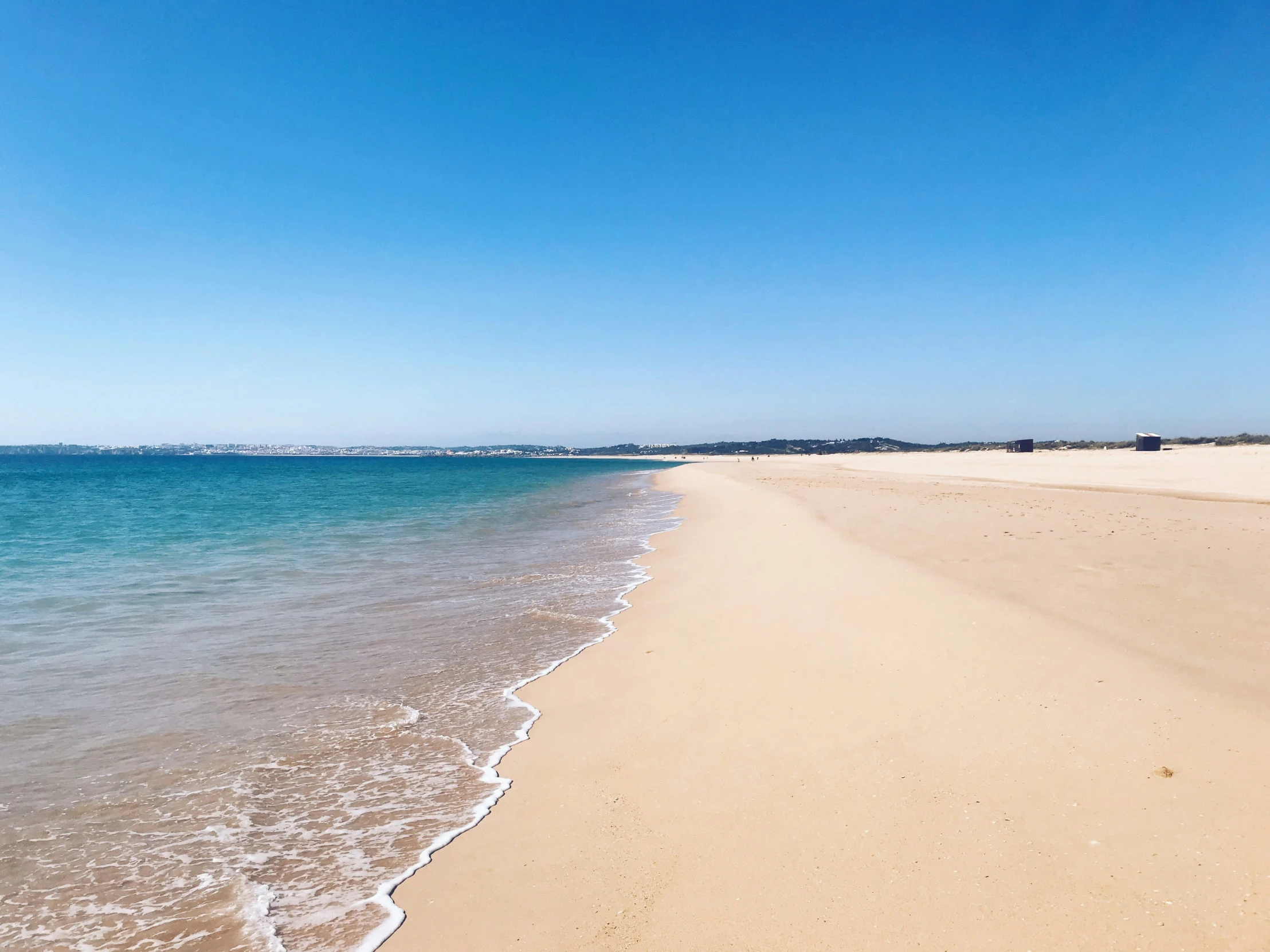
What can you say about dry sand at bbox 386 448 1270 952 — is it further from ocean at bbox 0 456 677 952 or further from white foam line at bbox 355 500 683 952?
ocean at bbox 0 456 677 952

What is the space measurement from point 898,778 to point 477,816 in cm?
309

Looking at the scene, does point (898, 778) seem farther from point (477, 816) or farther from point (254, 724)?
point (254, 724)

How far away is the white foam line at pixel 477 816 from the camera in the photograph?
142 inches

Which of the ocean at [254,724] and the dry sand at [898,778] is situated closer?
the dry sand at [898,778]

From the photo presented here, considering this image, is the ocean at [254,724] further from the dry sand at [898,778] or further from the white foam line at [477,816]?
the dry sand at [898,778]

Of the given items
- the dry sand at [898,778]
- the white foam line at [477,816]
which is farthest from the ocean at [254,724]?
the dry sand at [898,778]

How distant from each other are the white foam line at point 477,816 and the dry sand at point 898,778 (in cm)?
10

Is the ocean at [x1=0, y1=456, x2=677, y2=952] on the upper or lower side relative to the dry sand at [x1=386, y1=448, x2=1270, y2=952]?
lower

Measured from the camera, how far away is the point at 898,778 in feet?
14.9

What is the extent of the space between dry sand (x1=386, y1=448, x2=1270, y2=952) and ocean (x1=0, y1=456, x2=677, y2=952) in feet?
2.23

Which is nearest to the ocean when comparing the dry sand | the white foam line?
the white foam line

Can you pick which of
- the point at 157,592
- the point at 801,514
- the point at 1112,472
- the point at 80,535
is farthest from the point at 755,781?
the point at 1112,472

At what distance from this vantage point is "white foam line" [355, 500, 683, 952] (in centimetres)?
360

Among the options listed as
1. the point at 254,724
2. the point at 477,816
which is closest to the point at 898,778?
the point at 477,816
